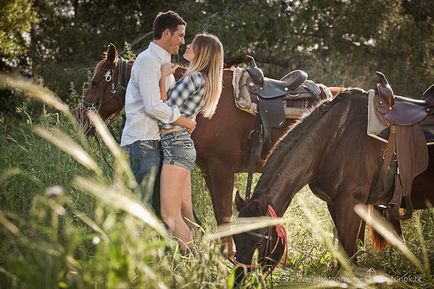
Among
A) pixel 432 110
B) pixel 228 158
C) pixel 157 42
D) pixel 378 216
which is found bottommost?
pixel 378 216

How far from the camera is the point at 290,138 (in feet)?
14.6

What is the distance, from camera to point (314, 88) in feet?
19.9

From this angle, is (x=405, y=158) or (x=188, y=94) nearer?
(x=188, y=94)

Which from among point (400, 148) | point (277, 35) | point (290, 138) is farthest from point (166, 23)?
point (277, 35)

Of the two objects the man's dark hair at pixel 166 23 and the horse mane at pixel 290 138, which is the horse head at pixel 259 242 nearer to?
the horse mane at pixel 290 138

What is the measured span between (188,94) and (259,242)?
49.0 inches

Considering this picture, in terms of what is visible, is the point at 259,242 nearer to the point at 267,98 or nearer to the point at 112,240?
the point at 112,240

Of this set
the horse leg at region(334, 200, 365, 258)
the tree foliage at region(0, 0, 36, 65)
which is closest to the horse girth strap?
the horse leg at region(334, 200, 365, 258)

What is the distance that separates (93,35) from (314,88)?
933 cm

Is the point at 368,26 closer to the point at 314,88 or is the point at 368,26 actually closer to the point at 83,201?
the point at 314,88

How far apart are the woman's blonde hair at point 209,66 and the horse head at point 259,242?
97 cm

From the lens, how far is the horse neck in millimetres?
4180

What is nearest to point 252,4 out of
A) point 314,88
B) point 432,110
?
point 314,88

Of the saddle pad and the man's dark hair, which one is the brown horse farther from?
the man's dark hair
